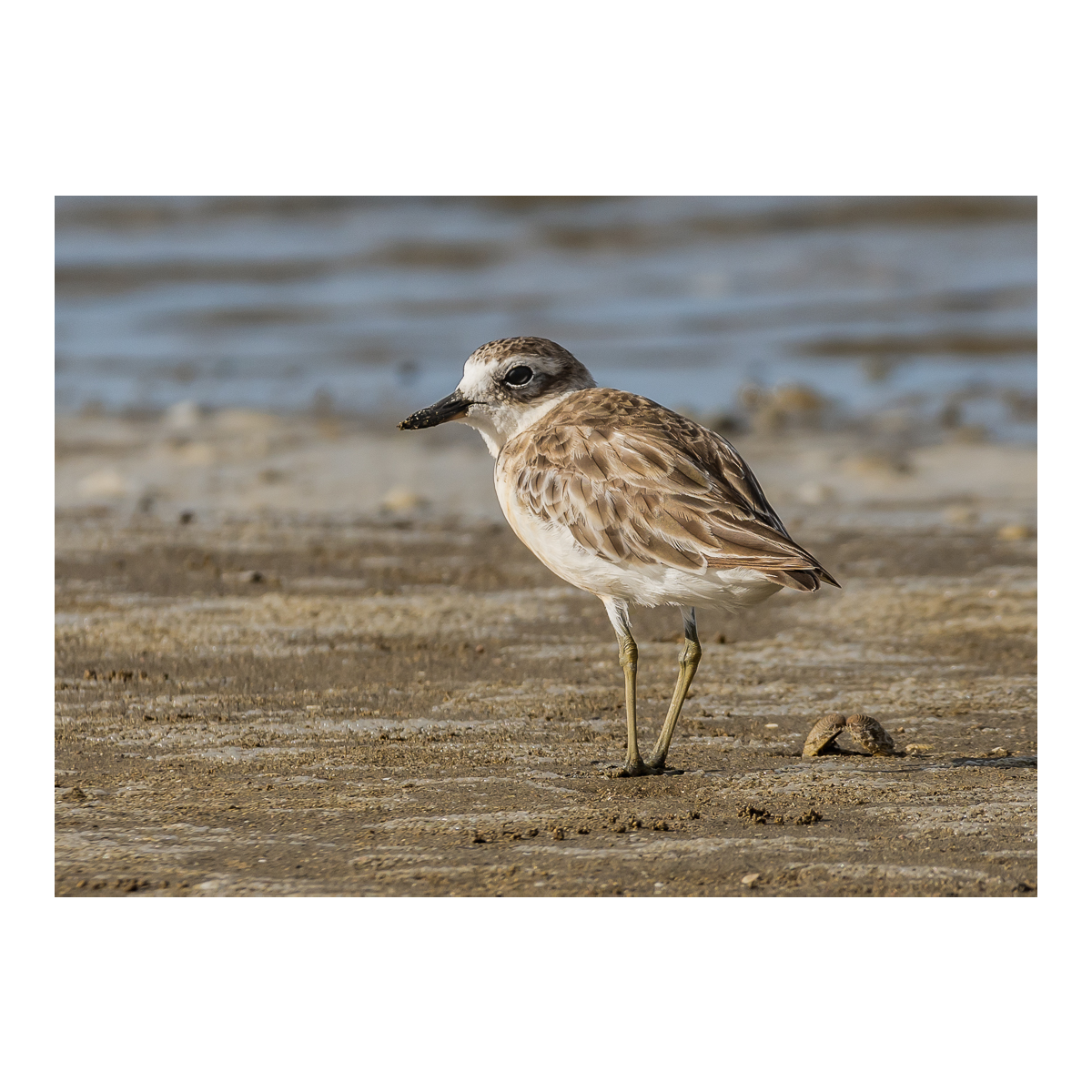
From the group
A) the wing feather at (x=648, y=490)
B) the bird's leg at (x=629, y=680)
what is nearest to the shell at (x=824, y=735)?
the bird's leg at (x=629, y=680)

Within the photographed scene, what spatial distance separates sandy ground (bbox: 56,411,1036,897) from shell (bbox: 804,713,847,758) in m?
0.06

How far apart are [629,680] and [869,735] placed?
32.0 inches

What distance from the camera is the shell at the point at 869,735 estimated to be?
15.7ft

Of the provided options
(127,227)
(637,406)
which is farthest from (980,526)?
(127,227)

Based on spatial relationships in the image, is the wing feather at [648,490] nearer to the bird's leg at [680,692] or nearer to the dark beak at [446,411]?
the dark beak at [446,411]

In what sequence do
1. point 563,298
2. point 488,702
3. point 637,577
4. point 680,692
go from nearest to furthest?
point 637,577 < point 680,692 < point 488,702 < point 563,298

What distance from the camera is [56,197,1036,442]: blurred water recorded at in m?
11.9

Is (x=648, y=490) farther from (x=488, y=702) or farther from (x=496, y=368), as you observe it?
(x=488, y=702)

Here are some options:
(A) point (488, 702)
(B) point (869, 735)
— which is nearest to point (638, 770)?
(B) point (869, 735)

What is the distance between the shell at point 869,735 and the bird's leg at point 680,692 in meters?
0.56

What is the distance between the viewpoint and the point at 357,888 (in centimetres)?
375

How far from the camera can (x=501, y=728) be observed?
507cm

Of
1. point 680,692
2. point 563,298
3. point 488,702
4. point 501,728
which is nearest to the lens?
point 680,692

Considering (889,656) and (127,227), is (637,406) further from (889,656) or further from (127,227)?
(127,227)
